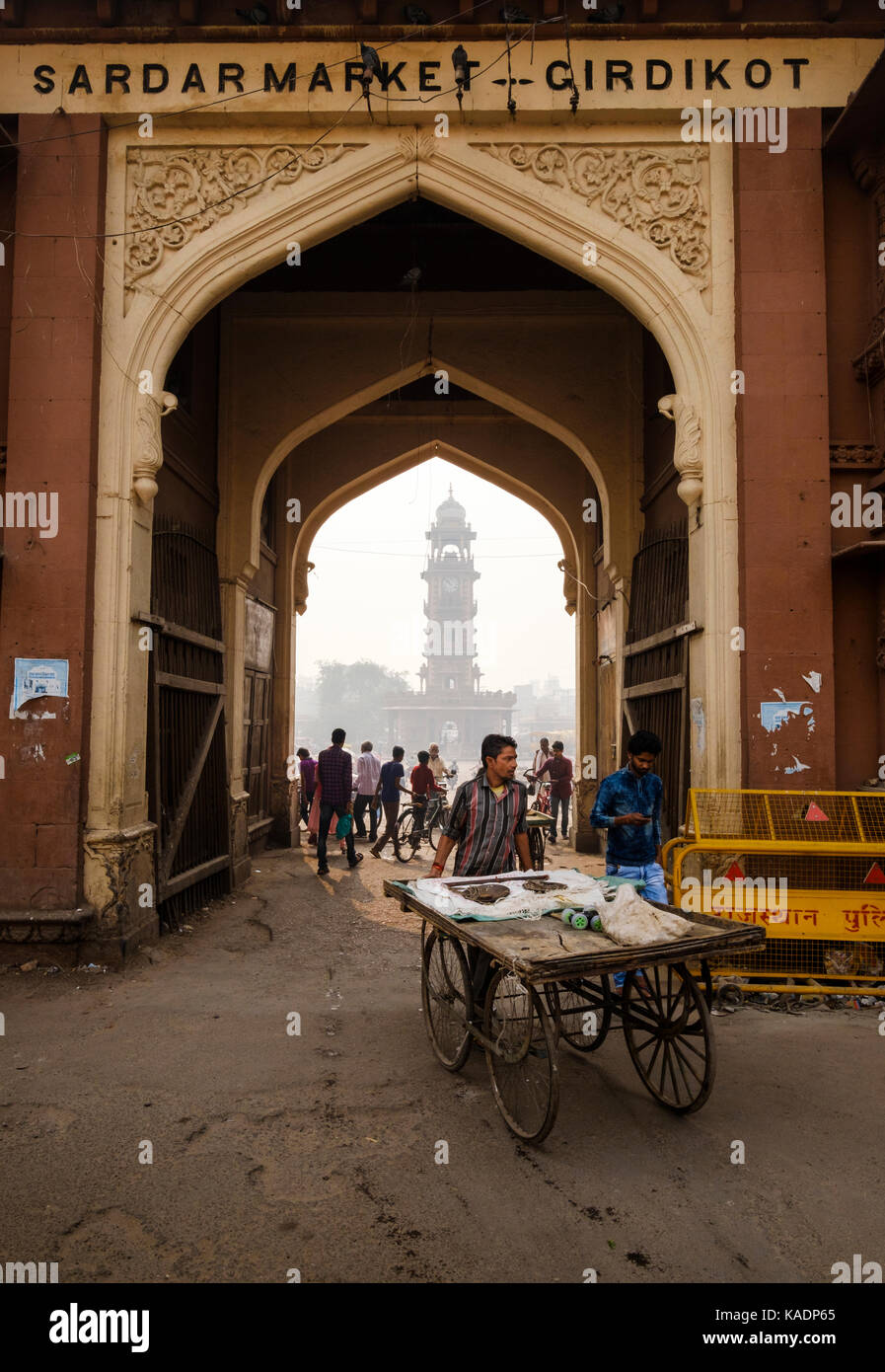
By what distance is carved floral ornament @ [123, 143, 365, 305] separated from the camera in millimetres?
5723

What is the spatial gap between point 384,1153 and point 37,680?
372cm

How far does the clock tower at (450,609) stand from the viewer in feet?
181

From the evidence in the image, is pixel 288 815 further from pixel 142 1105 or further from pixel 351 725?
pixel 351 725

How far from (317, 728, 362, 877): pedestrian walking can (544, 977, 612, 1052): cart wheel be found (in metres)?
4.74

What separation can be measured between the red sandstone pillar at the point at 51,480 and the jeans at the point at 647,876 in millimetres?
3344

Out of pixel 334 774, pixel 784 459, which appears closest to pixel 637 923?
pixel 784 459

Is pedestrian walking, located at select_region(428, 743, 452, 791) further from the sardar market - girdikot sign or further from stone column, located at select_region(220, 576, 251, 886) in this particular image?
the sardar market - girdikot sign

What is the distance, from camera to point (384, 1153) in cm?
295

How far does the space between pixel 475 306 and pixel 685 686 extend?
535 centimetres

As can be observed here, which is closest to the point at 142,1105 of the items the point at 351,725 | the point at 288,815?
the point at 288,815

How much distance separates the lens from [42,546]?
5.29 meters

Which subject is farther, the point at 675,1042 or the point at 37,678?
the point at 37,678

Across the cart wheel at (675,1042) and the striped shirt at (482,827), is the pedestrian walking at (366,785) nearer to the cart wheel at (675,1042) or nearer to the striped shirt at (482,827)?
the striped shirt at (482,827)

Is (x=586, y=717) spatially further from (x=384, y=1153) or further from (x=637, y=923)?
(x=384, y=1153)
